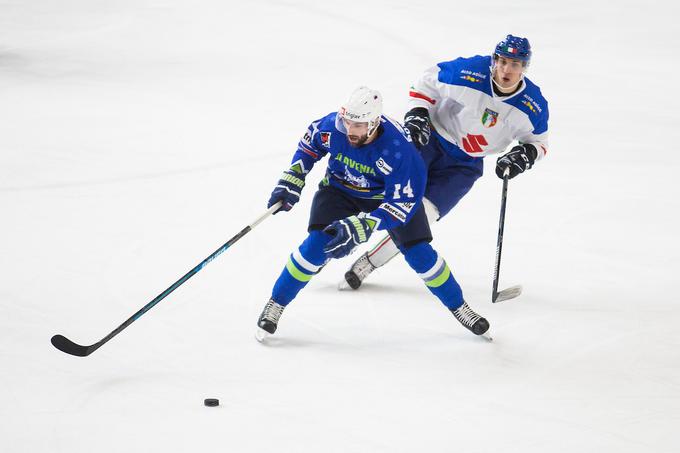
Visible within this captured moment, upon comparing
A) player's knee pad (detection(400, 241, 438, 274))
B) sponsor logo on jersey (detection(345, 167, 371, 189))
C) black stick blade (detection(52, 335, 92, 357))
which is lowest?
black stick blade (detection(52, 335, 92, 357))

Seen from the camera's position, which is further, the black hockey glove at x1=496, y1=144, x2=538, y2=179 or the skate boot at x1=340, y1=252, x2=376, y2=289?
the skate boot at x1=340, y1=252, x2=376, y2=289

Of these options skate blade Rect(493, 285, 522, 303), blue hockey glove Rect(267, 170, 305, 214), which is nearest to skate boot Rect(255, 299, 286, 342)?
blue hockey glove Rect(267, 170, 305, 214)

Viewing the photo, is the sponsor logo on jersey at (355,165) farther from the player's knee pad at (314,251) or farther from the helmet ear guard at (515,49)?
the helmet ear guard at (515,49)

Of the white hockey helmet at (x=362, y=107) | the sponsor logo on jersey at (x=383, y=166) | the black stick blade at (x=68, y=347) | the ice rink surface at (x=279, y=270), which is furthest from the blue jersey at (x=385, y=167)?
the black stick blade at (x=68, y=347)

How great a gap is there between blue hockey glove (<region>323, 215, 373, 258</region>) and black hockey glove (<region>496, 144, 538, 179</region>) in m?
0.74

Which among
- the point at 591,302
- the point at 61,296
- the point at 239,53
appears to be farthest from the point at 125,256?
the point at 239,53

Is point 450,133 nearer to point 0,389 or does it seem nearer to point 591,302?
point 591,302

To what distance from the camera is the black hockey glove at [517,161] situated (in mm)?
3660

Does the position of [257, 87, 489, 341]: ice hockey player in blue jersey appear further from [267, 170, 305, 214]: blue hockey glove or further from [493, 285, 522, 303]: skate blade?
[493, 285, 522, 303]: skate blade

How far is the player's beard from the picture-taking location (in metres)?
3.24

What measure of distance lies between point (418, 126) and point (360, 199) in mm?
424

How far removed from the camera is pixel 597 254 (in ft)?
14.5

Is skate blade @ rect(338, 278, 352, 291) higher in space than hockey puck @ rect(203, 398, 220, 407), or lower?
lower

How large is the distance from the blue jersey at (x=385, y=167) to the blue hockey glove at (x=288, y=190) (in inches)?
5.6
